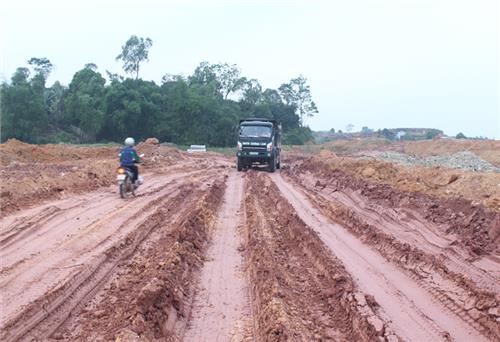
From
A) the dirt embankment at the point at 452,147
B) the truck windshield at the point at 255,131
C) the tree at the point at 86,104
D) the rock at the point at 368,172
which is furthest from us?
the tree at the point at 86,104

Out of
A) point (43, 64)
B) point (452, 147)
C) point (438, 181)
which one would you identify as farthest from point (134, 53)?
point (438, 181)

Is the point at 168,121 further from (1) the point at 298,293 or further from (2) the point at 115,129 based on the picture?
(1) the point at 298,293

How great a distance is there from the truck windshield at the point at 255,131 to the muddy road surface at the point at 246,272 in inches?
525

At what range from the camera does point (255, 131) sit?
2778 cm

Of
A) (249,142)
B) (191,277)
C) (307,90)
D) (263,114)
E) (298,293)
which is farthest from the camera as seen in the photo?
(307,90)

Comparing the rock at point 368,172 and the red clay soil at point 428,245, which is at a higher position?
the rock at point 368,172

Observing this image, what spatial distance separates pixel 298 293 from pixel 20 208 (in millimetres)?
7788

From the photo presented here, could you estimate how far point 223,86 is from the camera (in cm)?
8075

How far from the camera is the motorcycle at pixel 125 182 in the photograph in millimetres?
15141

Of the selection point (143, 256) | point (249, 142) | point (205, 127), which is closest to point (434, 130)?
point (205, 127)

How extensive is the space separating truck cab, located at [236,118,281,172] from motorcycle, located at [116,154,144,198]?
12050 millimetres

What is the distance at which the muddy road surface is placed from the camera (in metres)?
5.87

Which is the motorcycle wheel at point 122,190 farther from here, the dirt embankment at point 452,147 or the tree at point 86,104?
the tree at point 86,104

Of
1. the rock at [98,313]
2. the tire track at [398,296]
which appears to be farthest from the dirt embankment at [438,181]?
the rock at [98,313]
